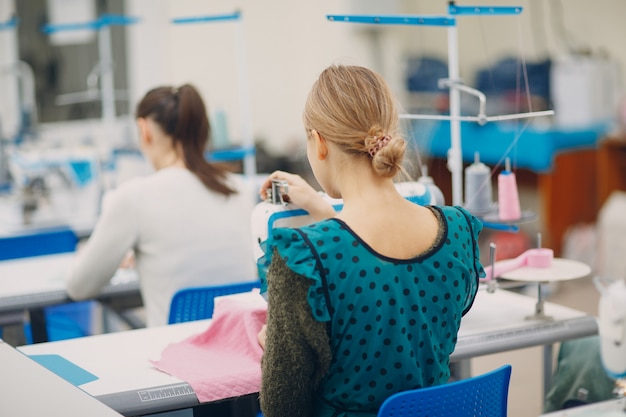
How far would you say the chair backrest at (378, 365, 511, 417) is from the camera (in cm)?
150

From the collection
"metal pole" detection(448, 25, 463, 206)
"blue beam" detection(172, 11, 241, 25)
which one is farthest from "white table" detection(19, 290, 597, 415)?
"blue beam" detection(172, 11, 241, 25)

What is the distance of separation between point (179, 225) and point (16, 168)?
162 cm

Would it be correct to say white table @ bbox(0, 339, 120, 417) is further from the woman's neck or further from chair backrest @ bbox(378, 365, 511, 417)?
the woman's neck

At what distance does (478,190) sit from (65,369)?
1.07m

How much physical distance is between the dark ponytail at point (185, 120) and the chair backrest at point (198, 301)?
362mm

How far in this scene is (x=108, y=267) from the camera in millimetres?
2512

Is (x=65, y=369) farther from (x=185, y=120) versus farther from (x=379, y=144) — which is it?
(x=185, y=120)

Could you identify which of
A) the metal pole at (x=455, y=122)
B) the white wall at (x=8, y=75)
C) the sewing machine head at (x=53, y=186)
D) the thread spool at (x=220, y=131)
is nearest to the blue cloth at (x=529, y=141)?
the thread spool at (x=220, y=131)

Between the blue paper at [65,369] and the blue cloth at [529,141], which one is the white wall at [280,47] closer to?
the blue cloth at [529,141]

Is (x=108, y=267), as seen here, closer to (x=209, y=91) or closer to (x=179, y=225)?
(x=179, y=225)

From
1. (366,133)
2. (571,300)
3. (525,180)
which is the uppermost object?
(366,133)

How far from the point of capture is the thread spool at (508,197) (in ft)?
7.55

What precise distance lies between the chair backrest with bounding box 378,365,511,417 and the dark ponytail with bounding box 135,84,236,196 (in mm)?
1178

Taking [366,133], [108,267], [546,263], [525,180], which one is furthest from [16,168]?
Answer: [525,180]
